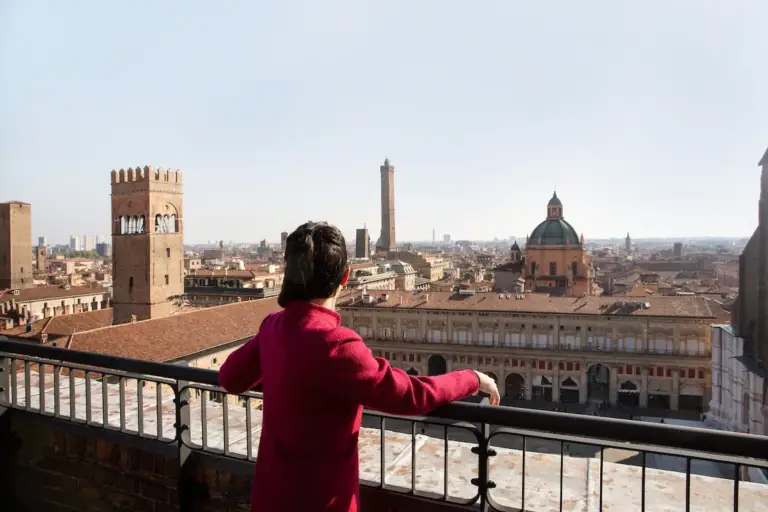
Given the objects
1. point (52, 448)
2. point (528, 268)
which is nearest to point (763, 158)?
point (52, 448)

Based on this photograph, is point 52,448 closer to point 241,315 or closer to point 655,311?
point 241,315

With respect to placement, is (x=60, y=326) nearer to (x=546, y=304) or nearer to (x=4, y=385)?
(x=4, y=385)

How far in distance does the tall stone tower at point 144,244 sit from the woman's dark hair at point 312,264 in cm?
5040

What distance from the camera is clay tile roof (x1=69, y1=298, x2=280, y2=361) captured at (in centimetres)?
2847

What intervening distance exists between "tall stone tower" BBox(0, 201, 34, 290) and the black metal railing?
83391mm

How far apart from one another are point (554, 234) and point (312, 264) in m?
66.6

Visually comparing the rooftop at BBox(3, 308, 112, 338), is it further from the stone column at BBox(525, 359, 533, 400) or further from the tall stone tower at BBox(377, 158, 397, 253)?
the tall stone tower at BBox(377, 158, 397, 253)

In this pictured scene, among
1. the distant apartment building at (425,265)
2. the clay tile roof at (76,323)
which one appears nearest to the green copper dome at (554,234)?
the clay tile roof at (76,323)

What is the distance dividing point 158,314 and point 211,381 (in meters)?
49.9

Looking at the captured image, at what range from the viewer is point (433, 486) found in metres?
4.04

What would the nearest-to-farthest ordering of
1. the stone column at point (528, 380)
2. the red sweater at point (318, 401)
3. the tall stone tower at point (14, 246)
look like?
the red sweater at point (318, 401), the stone column at point (528, 380), the tall stone tower at point (14, 246)

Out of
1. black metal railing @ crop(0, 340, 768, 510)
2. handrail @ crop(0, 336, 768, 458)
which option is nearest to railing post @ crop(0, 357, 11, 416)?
black metal railing @ crop(0, 340, 768, 510)

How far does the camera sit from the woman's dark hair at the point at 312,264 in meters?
2.82

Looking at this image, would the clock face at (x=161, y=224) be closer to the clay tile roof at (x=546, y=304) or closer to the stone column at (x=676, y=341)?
the clay tile roof at (x=546, y=304)
